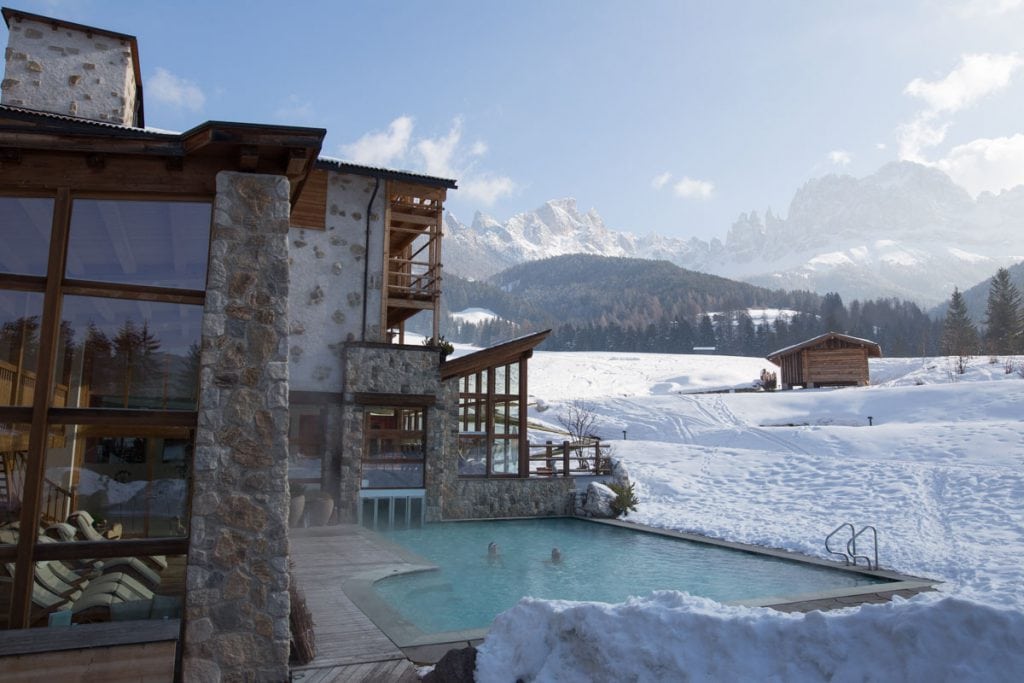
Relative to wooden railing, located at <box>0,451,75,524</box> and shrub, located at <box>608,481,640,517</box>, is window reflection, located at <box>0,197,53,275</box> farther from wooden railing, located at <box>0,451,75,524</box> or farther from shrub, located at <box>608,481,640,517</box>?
shrub, located at <box>608,481,640,517</box>

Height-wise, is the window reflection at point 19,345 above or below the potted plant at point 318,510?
above

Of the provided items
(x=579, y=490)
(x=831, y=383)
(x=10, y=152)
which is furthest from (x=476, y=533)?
(x=831, y=383)

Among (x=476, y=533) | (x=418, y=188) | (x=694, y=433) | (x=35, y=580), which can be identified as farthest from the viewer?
(x=694, y=433)

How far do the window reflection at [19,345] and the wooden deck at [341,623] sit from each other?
2709 mm

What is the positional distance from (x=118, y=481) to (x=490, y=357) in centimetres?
1105

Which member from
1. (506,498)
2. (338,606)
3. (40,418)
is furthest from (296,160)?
(506,498)

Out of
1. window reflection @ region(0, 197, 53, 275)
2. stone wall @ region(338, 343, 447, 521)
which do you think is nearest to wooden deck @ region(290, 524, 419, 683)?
stone wall @ region(338, 343, 447, 521)

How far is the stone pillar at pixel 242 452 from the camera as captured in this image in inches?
178

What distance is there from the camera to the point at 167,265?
16.3 ft

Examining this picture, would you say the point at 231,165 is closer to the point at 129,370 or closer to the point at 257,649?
the point at 129,370

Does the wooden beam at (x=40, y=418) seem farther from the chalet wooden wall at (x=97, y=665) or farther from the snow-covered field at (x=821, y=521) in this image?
the snow-covered field at (x=821, y=521)

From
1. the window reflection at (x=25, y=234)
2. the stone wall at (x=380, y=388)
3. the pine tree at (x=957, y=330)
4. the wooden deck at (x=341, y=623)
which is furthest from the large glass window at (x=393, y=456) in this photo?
the pine tree at (x=957, y=330)

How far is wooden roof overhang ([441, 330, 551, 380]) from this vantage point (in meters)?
15.0

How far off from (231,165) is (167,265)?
866 millimetres
